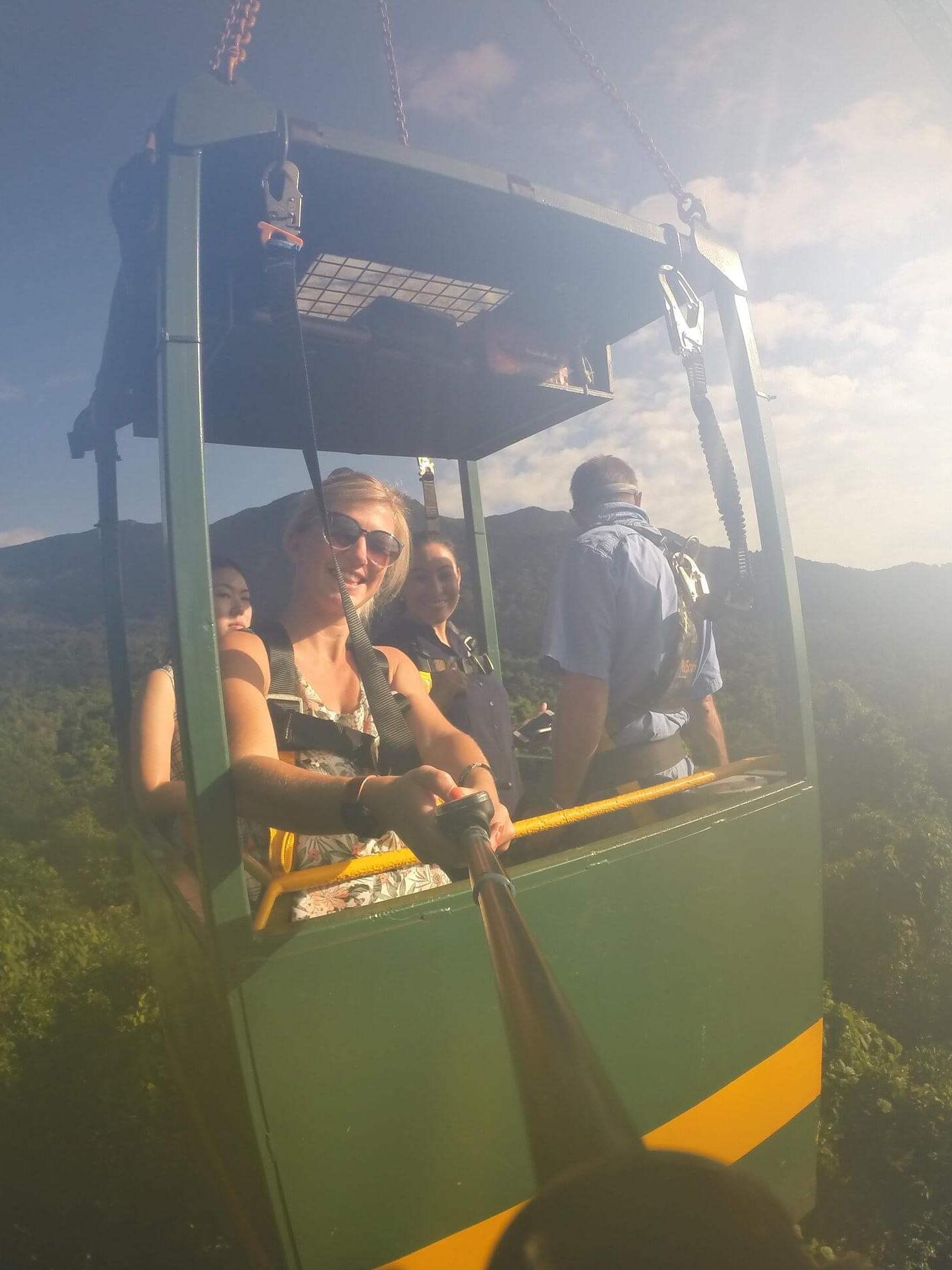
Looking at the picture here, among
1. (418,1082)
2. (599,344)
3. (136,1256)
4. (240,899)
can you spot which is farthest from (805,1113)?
(136,1256)

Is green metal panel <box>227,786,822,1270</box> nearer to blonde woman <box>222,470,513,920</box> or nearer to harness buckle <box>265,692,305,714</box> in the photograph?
blonde woman <box>222,470,513,920</box>

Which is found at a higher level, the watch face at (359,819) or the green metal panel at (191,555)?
the green metal panel at (191,555)

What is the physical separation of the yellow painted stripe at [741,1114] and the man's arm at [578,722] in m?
0.91

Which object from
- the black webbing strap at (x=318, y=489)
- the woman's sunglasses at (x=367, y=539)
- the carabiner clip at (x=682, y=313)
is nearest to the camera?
the black webbing strap at (x=318, y=489)

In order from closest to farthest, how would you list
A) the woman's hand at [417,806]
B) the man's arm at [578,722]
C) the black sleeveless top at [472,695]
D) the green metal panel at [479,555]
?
the woman's hand at [417,806]
the man's arm at [578,722]
the black sleeveless top at [472,695]
the green metal panel at [479,555]

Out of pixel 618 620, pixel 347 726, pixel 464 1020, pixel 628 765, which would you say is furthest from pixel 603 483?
pixel 464 1020

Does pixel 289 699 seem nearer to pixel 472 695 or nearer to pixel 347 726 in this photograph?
pixel 347 726

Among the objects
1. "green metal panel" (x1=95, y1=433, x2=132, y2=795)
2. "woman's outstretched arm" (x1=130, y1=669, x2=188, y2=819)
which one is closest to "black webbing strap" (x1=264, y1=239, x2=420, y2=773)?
"woman's outstretched arm" (x1=130, y1=669, x2=188, y2=819)

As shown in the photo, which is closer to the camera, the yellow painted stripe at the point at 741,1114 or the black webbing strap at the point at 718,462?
the yellow painted stripe at the point at 741,1114

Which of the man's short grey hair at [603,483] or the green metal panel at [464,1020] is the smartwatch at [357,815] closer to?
the green metal panel at [464,1020]

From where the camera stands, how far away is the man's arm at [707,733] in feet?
9.52

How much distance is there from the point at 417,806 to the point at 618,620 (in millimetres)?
1395

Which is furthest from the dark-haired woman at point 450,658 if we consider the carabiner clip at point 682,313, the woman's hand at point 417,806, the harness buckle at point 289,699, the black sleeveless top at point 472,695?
the woman's hand at point 417,806

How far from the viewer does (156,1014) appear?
486 cm
